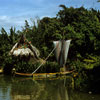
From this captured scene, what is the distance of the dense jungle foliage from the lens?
36.3 feet

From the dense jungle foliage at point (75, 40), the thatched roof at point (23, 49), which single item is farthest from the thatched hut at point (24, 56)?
the dense jungle foliage at point (75, 40)

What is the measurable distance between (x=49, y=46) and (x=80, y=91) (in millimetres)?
14448

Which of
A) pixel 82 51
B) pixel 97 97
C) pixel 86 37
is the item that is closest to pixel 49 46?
pixel 82 51

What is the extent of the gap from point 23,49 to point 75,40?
504 centimetres

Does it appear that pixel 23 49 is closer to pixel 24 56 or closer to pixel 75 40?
pixel 24 56

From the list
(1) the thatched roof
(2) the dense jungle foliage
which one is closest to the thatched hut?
(1) the thatched roof

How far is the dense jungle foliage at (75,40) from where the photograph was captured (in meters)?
11.1

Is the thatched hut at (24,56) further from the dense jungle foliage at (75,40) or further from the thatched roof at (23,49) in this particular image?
the dense jungle foliage at (75,40)

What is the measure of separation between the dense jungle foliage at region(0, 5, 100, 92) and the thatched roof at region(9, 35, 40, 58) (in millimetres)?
1722

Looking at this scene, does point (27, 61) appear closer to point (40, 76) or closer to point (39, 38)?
point (40, 76)

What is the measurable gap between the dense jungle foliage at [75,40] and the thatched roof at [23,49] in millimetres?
1722

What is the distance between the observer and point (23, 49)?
63.0ft

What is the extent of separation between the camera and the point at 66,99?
9.68 m

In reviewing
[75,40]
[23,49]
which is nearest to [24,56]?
[23,49]
